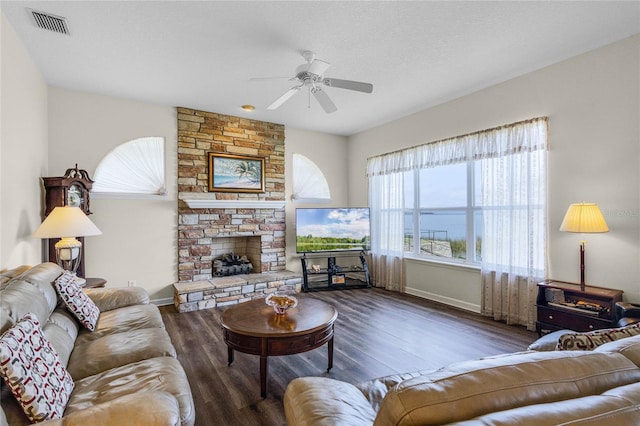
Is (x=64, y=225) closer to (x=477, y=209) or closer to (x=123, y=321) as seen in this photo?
(x=123, y=321)

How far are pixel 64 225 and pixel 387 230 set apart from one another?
14.0ft

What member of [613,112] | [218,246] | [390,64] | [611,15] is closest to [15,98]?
[218,246]

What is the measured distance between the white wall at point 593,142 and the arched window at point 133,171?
4.43m

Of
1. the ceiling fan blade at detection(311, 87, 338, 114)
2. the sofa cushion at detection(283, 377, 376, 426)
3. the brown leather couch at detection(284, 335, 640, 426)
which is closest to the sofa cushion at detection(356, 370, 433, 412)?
the sofa cushion at detection(283, 377, 376, 426)

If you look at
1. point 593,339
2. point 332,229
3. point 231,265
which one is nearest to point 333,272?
point 332,229

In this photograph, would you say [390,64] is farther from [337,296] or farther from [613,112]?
[337,296]

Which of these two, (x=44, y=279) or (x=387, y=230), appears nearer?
(x=44, y=279)

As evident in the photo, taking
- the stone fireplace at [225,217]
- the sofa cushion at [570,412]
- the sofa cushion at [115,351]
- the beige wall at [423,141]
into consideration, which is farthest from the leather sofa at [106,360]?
the stone fireplace at [225,217]

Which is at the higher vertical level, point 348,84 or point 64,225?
point 348,84

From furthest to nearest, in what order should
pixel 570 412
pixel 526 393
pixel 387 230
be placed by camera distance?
pixel 387 230 < pixel 526 393 < pixel 570 412

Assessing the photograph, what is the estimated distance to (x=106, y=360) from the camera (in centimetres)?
181

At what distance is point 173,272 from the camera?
454 cm

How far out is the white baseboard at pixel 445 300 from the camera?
4078 mm

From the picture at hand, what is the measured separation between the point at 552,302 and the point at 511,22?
2635 millimetres
